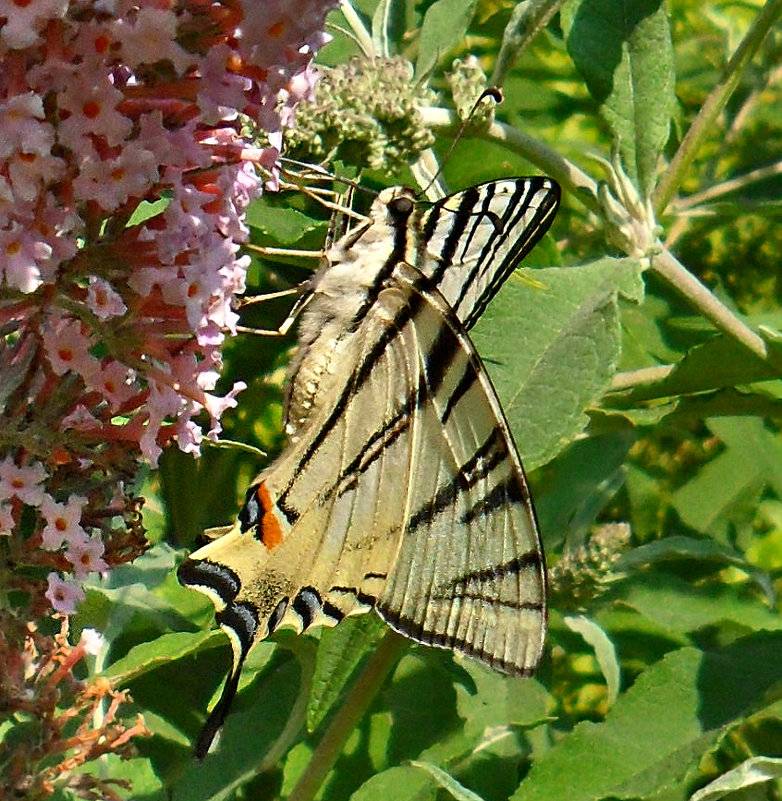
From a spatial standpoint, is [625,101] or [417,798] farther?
[625,101]

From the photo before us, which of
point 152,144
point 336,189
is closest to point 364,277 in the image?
point 336,189

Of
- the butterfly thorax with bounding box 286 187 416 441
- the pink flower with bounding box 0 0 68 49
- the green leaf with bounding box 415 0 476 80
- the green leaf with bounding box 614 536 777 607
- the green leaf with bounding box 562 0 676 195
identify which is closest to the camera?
the pink flower with bounding box 0 0 68 49

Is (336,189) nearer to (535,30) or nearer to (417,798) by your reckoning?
(535,30)

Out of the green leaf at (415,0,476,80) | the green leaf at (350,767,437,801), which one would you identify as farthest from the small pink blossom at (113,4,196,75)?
the green leaf at (350,767,437,801)

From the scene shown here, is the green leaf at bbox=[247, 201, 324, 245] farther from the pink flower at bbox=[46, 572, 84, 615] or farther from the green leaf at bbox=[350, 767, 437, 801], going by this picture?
the green leaf at bbox=[350, 767, 437, 801]

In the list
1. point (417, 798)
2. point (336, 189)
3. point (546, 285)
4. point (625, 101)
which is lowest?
point (417, 798)

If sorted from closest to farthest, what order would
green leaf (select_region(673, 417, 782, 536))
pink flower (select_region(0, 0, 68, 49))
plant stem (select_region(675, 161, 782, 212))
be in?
pink flower (select_region(0, 0, 68, 49)), green leaf (select_region(673, 417, 782, 536)), plant stem (select_region(675, 161, 782, 212))
